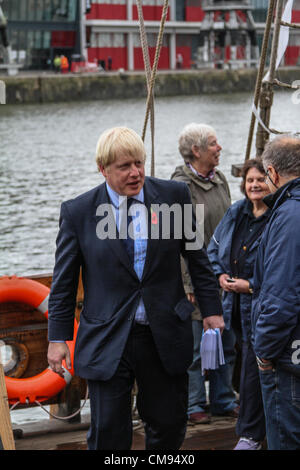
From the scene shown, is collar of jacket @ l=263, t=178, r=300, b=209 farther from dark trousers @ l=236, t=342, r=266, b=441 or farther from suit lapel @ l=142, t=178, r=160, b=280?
dark trousers @ l=236, t=342, r=266, b=441

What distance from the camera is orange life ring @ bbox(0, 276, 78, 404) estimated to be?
390cm

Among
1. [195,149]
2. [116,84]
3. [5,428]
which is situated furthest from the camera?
[116,84]

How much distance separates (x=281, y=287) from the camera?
2611 mm

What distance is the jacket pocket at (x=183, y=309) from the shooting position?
292 cm

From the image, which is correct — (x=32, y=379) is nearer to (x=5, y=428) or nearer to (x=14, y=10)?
(x=5, y=428)

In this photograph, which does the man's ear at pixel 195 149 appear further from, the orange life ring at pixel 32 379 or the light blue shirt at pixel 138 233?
the light blue shirt at pixel 138 233

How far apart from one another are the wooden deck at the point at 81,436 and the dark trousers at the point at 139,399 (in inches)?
29.2

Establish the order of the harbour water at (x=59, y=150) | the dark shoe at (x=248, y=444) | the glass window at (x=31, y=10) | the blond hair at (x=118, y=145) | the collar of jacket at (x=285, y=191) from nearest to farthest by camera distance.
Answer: the collar of jacket at (x=285, y=191) → the blond hair at (x=118, y=145) → the dark shoe at (x=248, y=444) → the harbour water at (x=59, y=150) → the glass window at (x=31, y=10)

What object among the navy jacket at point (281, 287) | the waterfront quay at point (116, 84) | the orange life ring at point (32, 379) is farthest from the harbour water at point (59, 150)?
the navy jacket at point (281, 287)

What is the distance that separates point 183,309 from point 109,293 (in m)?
0.26

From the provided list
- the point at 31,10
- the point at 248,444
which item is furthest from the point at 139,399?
the point at 31,10

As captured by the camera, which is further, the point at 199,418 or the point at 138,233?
the point at 199,418

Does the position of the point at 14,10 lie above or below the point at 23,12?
above

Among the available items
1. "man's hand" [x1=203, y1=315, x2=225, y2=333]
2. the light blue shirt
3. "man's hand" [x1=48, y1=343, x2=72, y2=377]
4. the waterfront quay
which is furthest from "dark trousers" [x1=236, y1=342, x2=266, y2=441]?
the waterfront quay
